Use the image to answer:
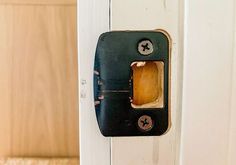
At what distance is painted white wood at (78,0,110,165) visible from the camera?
1.08ft

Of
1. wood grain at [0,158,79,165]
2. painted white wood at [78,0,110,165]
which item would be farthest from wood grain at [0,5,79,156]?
painted white wood at [78,0,110,165]

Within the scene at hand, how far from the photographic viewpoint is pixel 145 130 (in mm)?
328

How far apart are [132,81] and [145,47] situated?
0.13 ft

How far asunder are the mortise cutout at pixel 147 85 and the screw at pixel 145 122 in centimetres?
1

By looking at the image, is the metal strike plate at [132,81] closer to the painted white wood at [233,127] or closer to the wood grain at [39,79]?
the painted white wood at [233,127]

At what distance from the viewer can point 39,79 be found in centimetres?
110

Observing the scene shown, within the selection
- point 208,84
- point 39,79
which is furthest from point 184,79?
point 39,79

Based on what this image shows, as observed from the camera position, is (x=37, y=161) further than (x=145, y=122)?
Yes

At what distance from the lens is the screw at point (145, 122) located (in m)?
0.32

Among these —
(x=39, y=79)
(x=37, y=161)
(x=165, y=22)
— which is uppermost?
(x=165, y=22)

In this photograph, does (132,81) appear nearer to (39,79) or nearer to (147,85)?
(147,85)

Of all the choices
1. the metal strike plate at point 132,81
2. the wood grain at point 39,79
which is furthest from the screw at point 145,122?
the wood grain at point 39,79

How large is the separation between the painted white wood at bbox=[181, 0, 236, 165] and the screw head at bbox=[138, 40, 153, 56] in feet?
0.12

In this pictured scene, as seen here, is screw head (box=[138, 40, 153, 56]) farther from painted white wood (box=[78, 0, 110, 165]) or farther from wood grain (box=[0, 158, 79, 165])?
wood grain (box=[0, 158, 79, 165])
